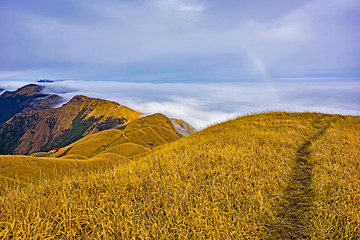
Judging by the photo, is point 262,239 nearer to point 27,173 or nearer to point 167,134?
point 27,173

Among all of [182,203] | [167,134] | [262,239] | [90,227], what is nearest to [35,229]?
[90,227]

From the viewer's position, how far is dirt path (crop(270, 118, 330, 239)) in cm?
423

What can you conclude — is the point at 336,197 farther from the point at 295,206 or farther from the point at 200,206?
the point at 200,206

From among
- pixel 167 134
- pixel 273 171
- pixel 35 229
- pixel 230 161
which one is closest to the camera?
pixel 35 229

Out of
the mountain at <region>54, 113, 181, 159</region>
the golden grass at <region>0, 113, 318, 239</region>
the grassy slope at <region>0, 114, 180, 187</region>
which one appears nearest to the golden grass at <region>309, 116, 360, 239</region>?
the golden grass at <region>0, 113, 318, 239</region>

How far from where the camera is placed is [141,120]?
181250mm

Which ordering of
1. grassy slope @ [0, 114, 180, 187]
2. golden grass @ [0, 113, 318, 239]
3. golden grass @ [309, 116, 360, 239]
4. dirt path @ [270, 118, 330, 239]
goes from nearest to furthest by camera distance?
golden grass @ [0, 113, 318, 239] → golden grass @ [309, 116, 360, 239] → dirt path @ [270, 118, 330, 239] → grassy slope @ [0, 114, 180, 187]

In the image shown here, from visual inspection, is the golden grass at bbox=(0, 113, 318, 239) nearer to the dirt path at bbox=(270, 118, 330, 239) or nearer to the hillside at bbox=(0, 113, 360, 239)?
the hillside at bbox=(0, 113, 360, 239)

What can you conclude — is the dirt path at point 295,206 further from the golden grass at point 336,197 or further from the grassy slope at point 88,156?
the grassy slope at point 88,156

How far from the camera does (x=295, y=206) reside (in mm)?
5238

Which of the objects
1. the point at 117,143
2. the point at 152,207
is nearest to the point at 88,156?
the point at 117,143

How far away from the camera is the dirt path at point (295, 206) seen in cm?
423

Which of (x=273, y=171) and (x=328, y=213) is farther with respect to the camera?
(x=273, y=171)

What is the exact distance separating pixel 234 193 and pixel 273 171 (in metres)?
2.66
